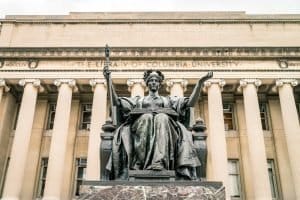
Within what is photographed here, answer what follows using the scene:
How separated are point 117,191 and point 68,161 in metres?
19.3

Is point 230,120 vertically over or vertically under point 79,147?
over

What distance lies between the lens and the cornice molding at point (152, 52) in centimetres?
2325

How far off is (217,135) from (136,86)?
5856mm

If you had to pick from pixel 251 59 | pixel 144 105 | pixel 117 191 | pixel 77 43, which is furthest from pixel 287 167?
pixel 117 191

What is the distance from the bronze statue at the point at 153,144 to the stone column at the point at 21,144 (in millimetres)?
16311

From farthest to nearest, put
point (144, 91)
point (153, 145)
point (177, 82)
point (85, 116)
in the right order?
point (85, 116) → point (144, 91) → point (177, 82) → point (153, 145)

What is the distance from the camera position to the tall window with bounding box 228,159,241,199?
2197 cm

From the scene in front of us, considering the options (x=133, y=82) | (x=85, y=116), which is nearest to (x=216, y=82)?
(x=133, y=82)

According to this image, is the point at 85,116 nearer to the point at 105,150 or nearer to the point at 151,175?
the point at 105,150

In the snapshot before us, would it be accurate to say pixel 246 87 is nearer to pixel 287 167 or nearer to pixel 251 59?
pixel 251 59

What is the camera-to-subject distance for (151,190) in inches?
175

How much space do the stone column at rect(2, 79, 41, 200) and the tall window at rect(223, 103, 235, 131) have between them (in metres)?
12.6

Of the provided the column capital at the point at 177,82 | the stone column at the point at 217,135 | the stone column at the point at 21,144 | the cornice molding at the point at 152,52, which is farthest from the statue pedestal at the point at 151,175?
the cornice molding at the point at 152,52

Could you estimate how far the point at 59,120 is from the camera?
21.6 metres
